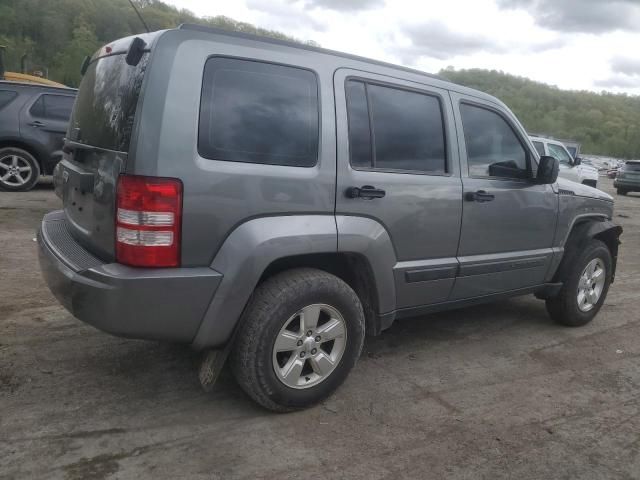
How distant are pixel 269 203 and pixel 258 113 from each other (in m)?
0.44

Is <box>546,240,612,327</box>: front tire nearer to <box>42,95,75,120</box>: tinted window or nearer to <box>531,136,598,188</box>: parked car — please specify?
<box>531,136,598,188</box>: parked car

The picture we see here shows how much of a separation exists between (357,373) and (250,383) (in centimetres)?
93

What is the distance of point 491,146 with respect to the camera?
12.4 feet

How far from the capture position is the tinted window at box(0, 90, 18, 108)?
8461 millimetres

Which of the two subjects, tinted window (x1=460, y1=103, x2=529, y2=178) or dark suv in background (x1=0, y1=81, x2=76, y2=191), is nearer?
tinted window (x1=460, y1=103, x2=529, y2=178)

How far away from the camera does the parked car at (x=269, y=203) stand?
2.42 meters

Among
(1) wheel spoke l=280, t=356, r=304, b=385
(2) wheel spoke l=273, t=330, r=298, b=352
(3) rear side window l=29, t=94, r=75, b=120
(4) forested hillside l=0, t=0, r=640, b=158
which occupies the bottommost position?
(1) wheel spoke l=280, t=356, r=304, b=385

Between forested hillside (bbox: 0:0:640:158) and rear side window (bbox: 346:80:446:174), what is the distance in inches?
35.0

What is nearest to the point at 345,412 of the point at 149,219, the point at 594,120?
the point at 149,219

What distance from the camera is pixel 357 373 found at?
11.3 ft

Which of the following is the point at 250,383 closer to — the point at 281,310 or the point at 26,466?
the point at 281,310

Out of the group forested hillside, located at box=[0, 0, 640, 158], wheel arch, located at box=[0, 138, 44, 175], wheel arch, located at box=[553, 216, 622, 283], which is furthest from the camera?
wheel arch, located at box=[0, 138, 44, 175]

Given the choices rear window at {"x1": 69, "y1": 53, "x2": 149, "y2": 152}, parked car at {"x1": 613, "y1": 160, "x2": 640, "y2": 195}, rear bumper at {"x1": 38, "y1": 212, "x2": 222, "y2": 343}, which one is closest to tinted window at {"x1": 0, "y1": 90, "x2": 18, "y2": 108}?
rear window at {"x1": 69, "y1": 53, "x2": 149, "y2": 152}

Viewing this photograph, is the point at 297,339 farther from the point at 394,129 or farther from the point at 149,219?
the point at 394,129
